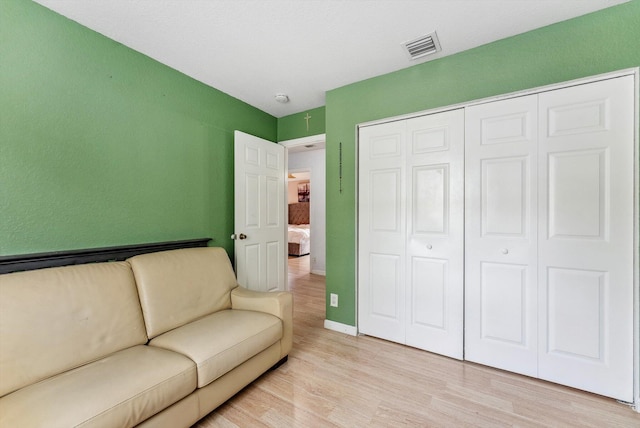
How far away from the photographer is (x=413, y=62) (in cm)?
232

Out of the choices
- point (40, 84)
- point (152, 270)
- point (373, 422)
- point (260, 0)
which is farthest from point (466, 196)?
point (40, 84)

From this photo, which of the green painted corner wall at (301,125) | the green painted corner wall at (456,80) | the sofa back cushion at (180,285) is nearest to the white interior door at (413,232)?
the green painted corner wall at (456,80)

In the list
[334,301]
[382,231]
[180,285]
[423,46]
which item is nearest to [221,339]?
[180,285]

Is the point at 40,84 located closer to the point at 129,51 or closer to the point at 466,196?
the point at 129,51

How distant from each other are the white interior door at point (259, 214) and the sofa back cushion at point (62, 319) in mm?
1217

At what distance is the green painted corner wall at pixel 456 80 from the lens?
1.72 meters

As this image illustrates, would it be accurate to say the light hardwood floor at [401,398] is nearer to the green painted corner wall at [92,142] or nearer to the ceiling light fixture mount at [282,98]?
the green painted corner wall at [92,142]

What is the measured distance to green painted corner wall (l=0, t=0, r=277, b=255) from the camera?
1562 mm

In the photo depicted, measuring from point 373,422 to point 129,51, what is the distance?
312cm

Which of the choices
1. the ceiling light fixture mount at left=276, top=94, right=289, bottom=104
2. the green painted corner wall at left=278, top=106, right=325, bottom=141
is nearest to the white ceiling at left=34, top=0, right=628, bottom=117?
the ceiling light fixture mount at left=276, top=94, right=289, bottom=104

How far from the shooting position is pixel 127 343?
1.61 meters

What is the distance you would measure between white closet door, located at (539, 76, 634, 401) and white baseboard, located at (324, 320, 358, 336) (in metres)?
1.46

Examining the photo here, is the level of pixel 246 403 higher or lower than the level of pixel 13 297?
lower

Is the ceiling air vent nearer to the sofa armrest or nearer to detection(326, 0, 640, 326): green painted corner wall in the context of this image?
detection(326, 0, 640, 326): green painted corner wall
